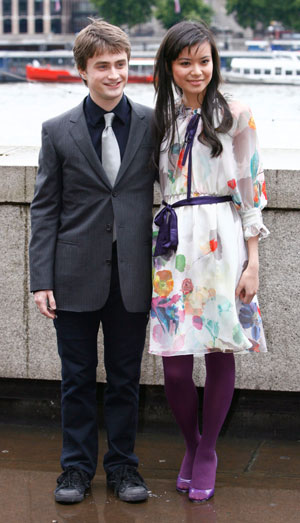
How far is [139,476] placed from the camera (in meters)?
3.36

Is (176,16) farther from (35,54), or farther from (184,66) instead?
(184,66)

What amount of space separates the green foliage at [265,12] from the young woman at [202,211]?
9295cm

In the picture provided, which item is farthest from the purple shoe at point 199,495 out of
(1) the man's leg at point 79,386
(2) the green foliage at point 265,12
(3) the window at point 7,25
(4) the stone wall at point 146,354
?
(3) the window at point 7,25

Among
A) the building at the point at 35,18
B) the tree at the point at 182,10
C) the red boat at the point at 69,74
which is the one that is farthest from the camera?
the building at the point at 35,18

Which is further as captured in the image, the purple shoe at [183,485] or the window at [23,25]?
the window at [23,25]

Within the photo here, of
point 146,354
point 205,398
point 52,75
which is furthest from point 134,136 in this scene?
point 52,75

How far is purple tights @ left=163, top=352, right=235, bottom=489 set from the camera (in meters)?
3.22

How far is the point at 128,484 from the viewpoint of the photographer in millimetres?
3283

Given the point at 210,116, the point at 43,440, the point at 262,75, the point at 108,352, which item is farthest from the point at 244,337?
the point at 262,75

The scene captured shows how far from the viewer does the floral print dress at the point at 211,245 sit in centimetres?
308

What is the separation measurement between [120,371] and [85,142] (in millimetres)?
841

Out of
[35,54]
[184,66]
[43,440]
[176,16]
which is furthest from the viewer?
[176,16]

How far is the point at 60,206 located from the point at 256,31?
104 m

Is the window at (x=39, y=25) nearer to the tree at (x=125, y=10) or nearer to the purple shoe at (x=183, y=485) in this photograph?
the tree at (x=125, y=10)
